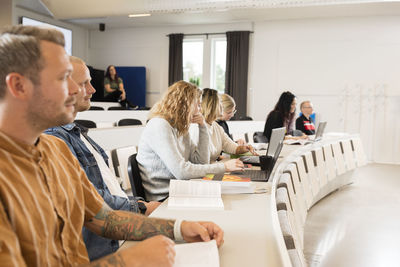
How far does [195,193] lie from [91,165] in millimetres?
465

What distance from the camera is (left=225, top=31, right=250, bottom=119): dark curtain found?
349 inches

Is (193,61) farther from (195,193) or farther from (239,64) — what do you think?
(195,193)

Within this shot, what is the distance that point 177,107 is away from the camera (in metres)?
2.21

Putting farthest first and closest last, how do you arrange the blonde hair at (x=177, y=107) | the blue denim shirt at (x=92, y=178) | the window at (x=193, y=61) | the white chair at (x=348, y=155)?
the window at (x=193, y=61) → the white chair at (x=348, y=155) → the blonde hair at (x=177, y=107) → the blue denim shirt at (x=92, y=178)

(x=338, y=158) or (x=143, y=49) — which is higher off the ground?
(x=143, y=49)

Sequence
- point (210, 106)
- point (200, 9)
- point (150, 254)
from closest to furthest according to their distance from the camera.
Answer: point (150, 254) < point (210, 106) < point (200, 9)

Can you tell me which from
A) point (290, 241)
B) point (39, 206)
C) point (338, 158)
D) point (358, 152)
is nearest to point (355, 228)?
point (338, 158)

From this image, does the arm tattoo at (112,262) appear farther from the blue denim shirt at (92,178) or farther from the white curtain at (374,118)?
the white curtain at (374,118)

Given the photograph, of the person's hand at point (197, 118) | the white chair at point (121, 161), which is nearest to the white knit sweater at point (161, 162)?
the person's hand at point (197, 118)

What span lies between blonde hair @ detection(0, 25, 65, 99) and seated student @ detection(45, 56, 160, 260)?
0.54m

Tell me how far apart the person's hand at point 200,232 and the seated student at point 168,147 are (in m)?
0.88

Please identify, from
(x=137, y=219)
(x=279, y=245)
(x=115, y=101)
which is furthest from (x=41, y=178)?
(x=115, y=101)

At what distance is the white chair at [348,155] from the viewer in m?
4.96

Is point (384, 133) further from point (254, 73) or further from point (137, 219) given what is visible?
point (137, 219)
